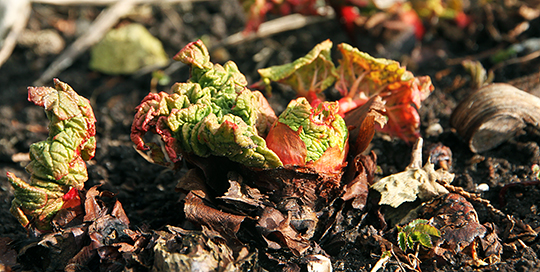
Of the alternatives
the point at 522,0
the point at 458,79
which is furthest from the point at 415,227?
the point at 522,0

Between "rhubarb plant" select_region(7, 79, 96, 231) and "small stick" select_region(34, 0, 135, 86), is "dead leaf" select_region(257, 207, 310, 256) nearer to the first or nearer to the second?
"rhubarb plant" select_region(7, 79, 96, 231)

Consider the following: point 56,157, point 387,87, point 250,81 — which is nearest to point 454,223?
point 387,87

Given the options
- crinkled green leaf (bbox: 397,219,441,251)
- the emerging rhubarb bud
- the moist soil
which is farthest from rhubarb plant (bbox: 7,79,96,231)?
crinkled green leaf (bbox: 397,219,441,251)

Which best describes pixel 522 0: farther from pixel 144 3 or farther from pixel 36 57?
pixel 36 57

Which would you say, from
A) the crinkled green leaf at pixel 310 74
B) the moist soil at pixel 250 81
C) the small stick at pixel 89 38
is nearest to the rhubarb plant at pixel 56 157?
the moist soil at pixel 250 81

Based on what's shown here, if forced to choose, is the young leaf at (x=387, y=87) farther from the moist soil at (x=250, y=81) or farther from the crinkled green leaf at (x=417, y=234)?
the crinkled green leaf at (x=417, y=234)
